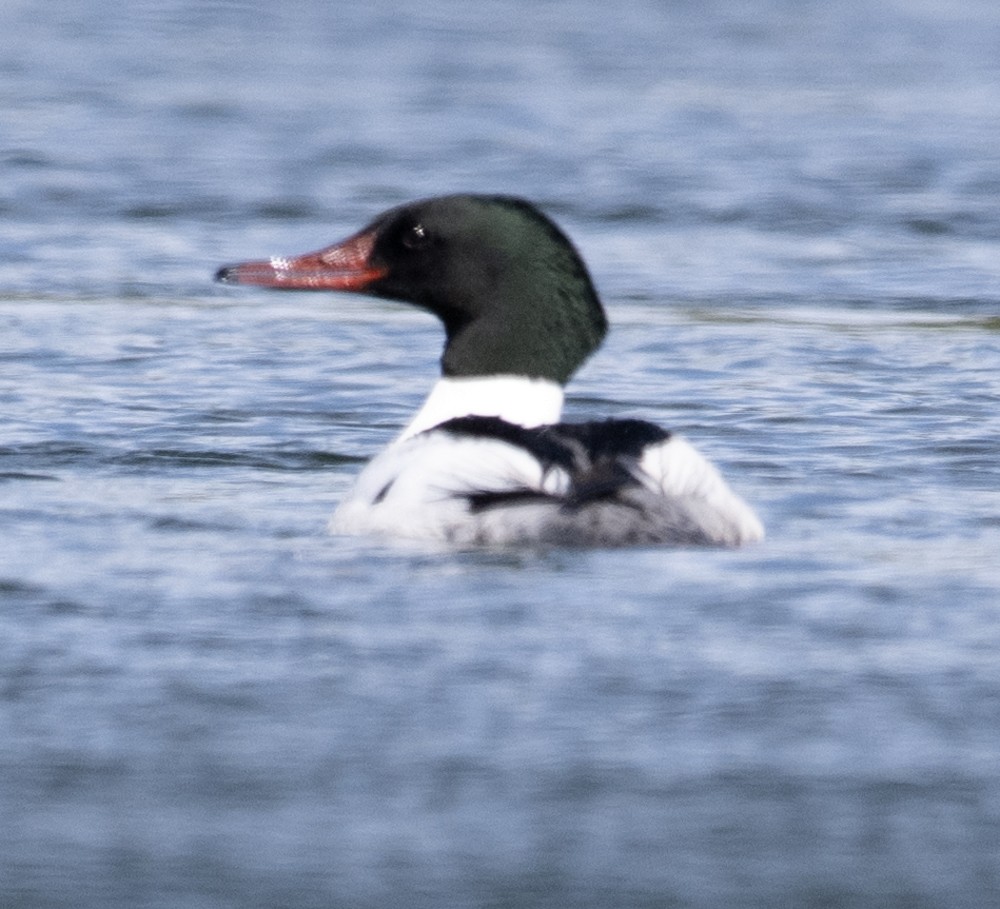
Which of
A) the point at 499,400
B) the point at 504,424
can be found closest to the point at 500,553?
the point at 504,424

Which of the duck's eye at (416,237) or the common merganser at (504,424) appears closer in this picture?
the common merganser at (504,424)

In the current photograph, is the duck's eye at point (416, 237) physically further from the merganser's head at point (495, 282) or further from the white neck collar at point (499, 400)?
the white neck collar at point (499, 400)

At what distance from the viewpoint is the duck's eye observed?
7.30 metres

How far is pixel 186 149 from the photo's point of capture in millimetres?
14133

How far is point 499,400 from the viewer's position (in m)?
7.16

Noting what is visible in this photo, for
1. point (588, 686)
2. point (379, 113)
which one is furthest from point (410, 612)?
point (379, 113)

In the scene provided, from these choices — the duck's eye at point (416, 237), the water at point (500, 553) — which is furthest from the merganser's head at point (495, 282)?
the water at point (500, 553)

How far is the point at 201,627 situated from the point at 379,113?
32.1 feet

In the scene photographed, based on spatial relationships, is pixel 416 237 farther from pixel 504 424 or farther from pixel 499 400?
pixel 504 424

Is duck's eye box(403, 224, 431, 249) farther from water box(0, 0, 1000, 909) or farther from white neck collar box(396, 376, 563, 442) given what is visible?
water box(0, 0, 1000, 909)

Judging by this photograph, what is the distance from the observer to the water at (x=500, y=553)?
4.52 meters

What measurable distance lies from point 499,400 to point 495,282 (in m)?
0.33

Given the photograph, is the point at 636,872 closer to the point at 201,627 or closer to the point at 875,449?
the point at 201,627

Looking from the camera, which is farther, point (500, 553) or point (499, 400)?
point (499, 400)
